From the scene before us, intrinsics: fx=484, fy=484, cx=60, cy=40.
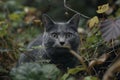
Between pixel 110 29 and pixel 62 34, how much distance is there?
3.73 feet

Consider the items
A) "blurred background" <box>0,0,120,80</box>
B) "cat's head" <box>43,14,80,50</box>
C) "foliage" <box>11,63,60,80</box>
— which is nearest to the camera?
"foliage" <box>11,63,60,80</box>

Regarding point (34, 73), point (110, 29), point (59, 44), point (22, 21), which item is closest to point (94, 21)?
point (59, 44)

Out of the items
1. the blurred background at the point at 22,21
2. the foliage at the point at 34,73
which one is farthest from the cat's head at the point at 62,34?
the foliage at the point at 34,73

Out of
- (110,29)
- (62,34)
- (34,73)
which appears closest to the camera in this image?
(34,73)

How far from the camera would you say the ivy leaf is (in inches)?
203

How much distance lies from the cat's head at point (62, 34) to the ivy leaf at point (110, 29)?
32.2 inches

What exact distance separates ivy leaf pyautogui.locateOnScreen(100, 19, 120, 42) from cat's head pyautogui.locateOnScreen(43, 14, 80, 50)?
0.82 m

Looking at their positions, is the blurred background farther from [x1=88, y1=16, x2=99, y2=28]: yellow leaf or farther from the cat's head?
[x1=88, y1=16, x2=99, y2=28]: yellow leaf

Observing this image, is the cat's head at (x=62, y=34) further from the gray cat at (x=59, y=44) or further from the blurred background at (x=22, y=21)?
the blurred background at (x=22, y=21)

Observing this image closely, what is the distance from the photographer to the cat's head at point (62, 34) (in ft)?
20.2

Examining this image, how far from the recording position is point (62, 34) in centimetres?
628

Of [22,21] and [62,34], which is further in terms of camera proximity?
[22,21]

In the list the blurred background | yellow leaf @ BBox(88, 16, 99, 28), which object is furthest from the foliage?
yellow leaf @ BBox(88, 16, 99, 28)

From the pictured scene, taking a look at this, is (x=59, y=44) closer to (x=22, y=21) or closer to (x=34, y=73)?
(x=34, y=73)
